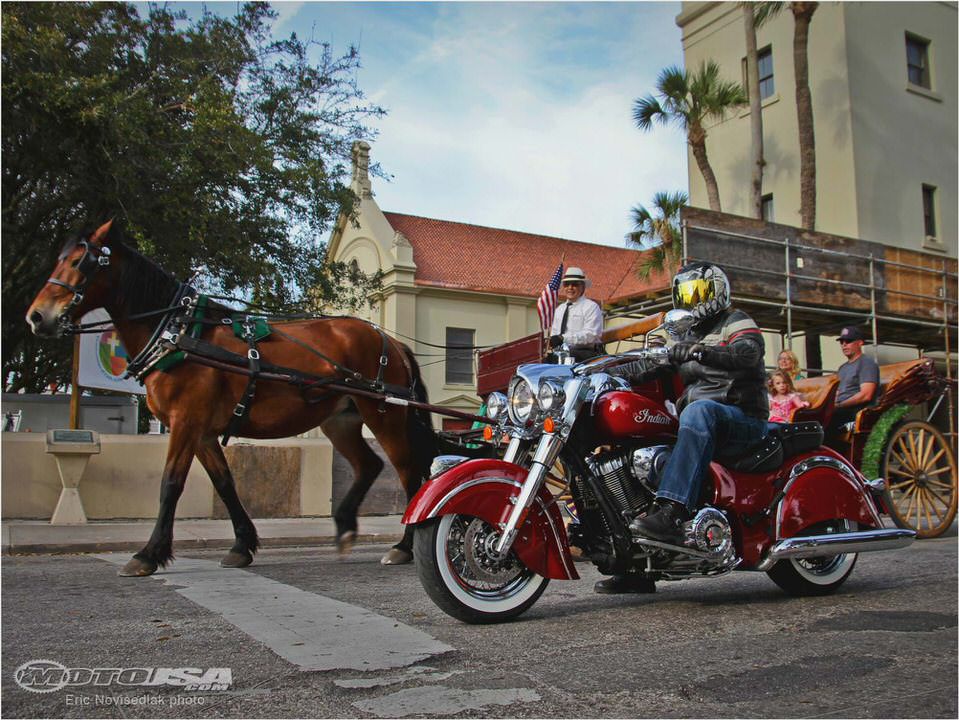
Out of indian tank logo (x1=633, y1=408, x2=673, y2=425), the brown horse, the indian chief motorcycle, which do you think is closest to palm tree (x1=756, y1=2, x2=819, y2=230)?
the brown horse

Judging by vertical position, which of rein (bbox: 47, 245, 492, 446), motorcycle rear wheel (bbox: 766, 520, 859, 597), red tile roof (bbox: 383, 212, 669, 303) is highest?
red tile roof (bbox: 383, 212, 669, 303)

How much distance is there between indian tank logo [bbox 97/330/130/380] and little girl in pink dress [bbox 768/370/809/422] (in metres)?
9.61

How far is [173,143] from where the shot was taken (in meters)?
13.7

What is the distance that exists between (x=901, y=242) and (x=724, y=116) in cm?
574

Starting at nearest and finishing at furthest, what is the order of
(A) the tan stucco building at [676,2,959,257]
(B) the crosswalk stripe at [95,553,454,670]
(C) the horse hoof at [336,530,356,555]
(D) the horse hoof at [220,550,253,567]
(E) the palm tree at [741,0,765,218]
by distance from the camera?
1. (B) the crosswalk stripe at [95,553,454,670]
2. (C) the horse hoof at [336,530,356,555]
3. (D) the horse hoof at [220,550,253,567]
4. (E) the palm tree at [741,0,765,218]
5. (A) the tan stucco building at [676,2,959,257]

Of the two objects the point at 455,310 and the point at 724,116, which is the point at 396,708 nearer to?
the point at 724,116

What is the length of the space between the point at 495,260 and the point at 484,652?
110 feet

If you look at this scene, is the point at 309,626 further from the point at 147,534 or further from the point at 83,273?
the point at 147,534

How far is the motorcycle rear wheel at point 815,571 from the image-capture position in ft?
17.1

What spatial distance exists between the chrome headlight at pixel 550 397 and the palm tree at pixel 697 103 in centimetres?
1992

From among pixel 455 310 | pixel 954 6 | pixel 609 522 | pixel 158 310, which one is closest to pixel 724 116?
pixel 954 6

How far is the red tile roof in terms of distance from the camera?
35062 millimetres

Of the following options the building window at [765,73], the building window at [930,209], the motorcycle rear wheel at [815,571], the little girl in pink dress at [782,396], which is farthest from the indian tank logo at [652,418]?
the building window at [930,209]
